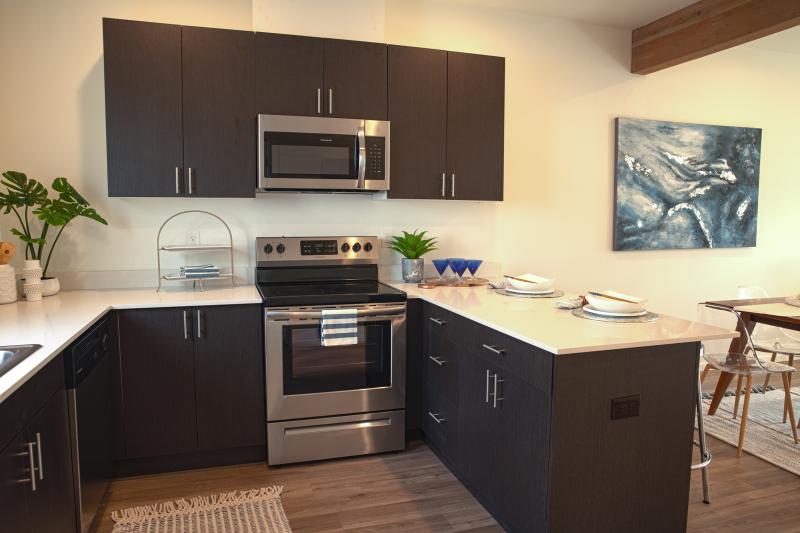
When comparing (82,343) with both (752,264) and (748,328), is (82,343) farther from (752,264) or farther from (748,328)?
(752,264)

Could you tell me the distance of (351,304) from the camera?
3.00m

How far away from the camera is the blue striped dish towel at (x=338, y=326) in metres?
2.95

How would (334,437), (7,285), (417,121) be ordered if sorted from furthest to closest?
(417,121)
(334,437)
(7,285)

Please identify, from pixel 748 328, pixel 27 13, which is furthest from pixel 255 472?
pixel 748 328

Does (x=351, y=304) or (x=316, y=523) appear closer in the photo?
(x=316, y=523)

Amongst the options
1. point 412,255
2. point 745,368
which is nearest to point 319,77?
point 412,255

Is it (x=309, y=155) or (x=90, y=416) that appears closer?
(x=90, y=416)

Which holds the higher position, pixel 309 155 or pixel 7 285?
pixel 309 155

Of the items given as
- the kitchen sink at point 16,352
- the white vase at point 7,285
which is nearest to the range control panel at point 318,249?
the white vase at point 7,285

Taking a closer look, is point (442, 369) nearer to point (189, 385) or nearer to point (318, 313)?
point (318, 313)

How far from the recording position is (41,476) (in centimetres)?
177

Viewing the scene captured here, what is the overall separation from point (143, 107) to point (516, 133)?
2.39 m

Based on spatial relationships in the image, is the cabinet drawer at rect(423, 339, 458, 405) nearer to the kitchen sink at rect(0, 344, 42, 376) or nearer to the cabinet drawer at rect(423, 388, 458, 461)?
the cabinet drawer at rect(423, 388, 458, 461)

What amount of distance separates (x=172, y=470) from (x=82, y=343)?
40.6 inches
